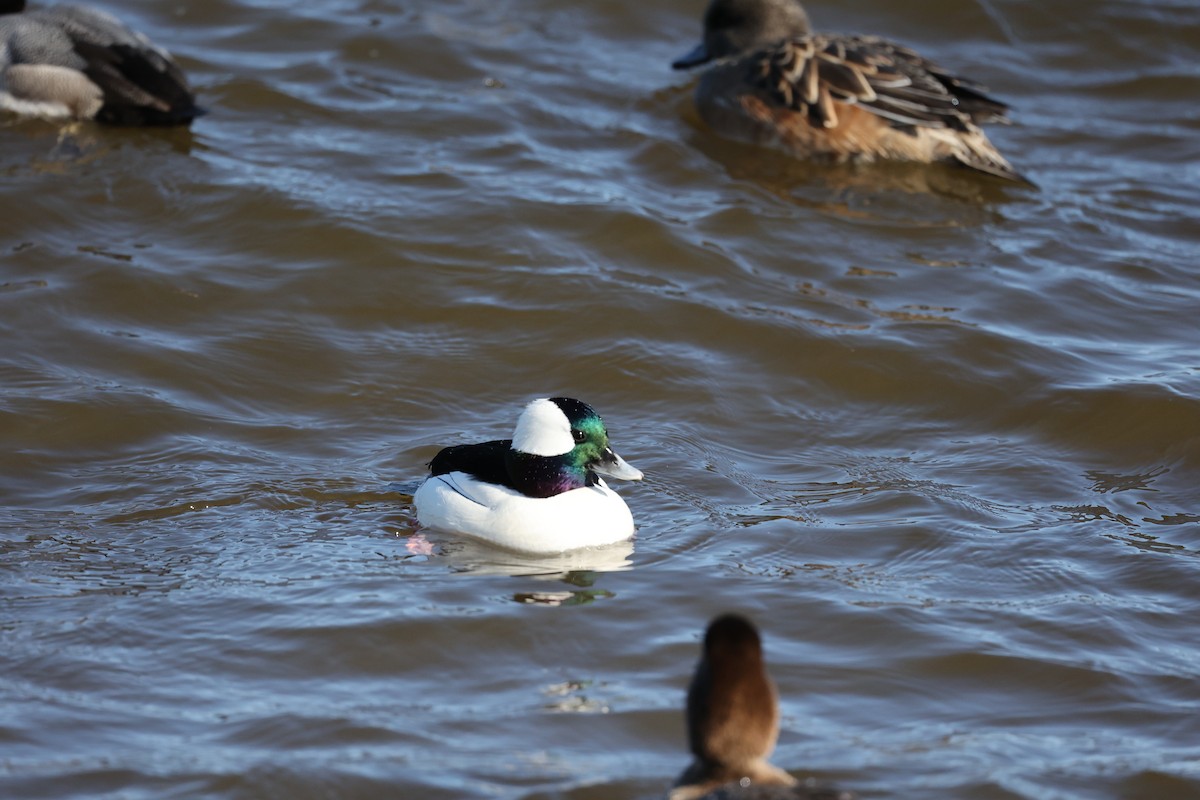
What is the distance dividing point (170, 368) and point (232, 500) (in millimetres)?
1630

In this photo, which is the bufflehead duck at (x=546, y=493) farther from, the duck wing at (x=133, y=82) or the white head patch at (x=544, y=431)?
the duck wing at (x=133, y=82)

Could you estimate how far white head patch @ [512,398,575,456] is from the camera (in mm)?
6609

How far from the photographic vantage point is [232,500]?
695 centimetres

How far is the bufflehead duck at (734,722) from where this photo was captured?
12.4 feet

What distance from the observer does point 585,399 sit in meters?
8.38

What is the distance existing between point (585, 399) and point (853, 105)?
3988 mm

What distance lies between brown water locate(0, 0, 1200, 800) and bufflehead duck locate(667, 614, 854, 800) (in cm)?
92

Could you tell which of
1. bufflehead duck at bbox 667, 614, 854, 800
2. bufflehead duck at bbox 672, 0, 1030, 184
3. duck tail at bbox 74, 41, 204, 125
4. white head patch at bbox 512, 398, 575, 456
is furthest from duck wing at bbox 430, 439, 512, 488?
bufflehead duck at bbox 672, 0, 1030, 184

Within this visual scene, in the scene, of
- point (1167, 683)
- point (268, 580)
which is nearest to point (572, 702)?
point (268, 580)

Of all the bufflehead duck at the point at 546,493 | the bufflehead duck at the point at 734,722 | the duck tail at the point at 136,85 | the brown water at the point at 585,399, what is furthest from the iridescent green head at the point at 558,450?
the duck tail at the point at 136,85

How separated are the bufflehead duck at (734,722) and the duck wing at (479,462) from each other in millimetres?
2973

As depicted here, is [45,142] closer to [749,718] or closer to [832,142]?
[832,142]

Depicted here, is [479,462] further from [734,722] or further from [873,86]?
[873,86]

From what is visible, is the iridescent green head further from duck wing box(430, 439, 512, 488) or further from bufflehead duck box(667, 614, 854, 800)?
bufflehead duck box(667, 614, 854, 800)
